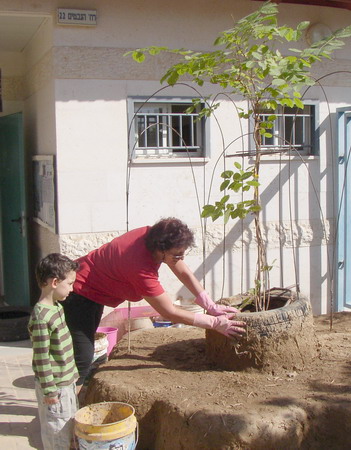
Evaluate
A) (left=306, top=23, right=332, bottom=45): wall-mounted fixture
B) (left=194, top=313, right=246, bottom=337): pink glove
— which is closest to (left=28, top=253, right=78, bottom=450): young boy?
(left=194, top=313, right=246, bottom=337): pink glove

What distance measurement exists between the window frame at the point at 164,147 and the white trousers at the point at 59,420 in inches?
124

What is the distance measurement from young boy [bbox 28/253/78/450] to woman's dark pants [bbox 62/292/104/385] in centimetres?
52

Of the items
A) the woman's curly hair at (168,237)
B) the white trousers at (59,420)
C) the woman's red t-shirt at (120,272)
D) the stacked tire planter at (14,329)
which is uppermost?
the woman's curly hair at (168,237)

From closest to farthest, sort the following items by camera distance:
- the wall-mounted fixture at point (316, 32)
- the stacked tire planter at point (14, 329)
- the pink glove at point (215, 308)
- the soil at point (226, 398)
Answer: the soil at point (226, 398) → the pink glove at point (215, 308) → the stacked tire planter at point (14, 329) → the wall-mounted fixture at point (316, 32)

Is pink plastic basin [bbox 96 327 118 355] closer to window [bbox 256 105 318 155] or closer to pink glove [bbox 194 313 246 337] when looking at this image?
pink glove [bbox 194 313 246 337]

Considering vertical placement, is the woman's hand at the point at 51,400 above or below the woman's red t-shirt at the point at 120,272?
below

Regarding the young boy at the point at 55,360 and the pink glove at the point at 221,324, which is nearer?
the young boy at the point at 55,360

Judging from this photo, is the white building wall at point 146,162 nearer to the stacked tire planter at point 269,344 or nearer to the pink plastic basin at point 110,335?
the pink plastic basin at point 110,335

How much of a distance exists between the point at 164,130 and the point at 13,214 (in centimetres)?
253

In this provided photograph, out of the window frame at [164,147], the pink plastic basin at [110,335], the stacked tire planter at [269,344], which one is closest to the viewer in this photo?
the stacked tire planter at [269,344]

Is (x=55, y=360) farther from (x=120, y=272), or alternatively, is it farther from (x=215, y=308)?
(x=215, y=308)

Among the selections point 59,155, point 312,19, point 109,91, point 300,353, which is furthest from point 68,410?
point 312,19

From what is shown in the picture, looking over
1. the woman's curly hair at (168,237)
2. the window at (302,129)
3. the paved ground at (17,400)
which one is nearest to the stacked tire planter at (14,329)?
the paved ground at (17,400)

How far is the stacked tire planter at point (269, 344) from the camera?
391 cm
